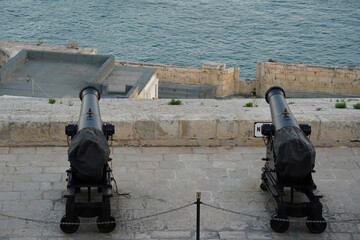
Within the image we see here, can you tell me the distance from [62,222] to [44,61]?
2431 cm

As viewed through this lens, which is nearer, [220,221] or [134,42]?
[220,221]

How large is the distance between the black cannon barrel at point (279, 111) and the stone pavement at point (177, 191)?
1064 millimetres

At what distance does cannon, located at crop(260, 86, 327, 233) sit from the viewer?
6.96 meters

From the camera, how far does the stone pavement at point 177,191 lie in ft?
23.5

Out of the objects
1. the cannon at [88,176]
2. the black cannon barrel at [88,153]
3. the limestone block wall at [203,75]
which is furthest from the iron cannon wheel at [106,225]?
the limestone block wall at [203,75]

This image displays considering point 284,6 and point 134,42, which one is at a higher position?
point 284,6

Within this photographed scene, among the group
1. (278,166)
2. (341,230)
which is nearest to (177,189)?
(278,166)

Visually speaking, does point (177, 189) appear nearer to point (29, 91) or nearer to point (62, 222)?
point (62, 222)

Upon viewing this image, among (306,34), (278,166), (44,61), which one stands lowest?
(278,166)

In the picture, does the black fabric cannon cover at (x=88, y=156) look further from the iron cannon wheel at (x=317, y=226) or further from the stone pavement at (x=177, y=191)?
the iron cannon wheel at (x=317, y=226)

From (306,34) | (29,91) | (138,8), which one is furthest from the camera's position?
(138,8)

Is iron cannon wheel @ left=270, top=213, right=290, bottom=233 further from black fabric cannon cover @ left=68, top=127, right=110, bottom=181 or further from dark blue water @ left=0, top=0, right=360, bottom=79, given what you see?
dark blue water @ left=0, top=0, right=360, bottom=79

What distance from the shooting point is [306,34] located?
63469 millimetres

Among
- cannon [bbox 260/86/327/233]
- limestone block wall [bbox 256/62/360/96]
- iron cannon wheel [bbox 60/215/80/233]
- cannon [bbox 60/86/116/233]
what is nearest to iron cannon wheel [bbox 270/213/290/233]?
cannon [bbox 260/86/327/233]
